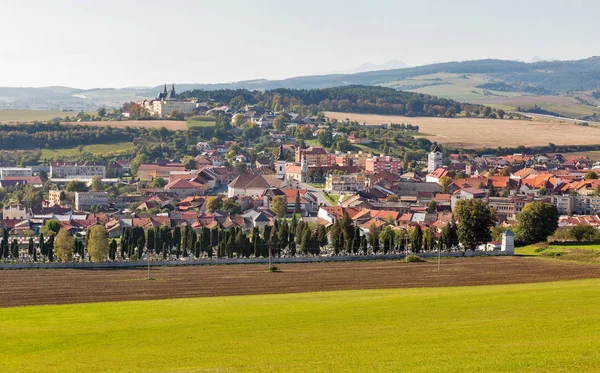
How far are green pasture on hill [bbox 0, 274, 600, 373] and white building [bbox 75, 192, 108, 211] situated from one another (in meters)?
64.7

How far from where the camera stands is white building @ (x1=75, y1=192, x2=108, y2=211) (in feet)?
338

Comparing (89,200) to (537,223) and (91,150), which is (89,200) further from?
(537,223)

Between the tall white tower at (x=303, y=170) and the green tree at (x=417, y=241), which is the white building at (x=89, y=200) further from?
the green tree at (x=417, y=241)

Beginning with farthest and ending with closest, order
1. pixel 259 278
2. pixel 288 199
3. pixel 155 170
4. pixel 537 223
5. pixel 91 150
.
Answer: pixel 91 150
pixel 155 170
pixel 288 199
pixel 537 223
pixel 259 278

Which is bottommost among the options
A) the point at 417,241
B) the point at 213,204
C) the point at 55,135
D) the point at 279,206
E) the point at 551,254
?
the point at 213,204

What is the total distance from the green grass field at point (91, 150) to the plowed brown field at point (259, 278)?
299 ft

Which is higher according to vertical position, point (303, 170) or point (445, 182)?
point (445, 182)

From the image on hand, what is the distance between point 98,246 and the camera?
64.6 m

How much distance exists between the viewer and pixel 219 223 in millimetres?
86625

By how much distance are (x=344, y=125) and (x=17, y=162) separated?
6191 cm

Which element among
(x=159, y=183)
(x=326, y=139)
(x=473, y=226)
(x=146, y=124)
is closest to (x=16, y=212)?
(x=159, y=183)

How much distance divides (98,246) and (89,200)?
40.4 m

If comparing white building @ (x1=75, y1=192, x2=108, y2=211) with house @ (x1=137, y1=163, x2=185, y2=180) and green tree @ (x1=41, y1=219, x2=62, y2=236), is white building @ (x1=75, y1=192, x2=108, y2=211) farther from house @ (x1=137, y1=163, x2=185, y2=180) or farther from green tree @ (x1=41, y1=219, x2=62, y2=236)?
house @ (x1=137, y1=163, x2=185, y2=180)

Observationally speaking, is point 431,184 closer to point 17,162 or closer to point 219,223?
point 219,223
